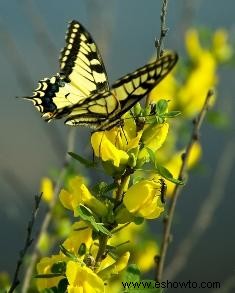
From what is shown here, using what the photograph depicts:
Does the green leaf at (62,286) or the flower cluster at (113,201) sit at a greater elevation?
the flower cluster at (113,201)

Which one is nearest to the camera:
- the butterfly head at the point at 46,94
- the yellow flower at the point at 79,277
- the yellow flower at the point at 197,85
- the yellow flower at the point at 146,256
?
the yellow flower at the point at 79,277

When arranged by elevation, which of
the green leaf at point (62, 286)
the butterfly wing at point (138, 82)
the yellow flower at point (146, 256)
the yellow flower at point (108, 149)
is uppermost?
the butterfly wing at point (138, 82)

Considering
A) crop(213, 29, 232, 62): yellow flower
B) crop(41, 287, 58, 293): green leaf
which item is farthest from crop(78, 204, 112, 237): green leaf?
crop(213, 29, 232, 62): yellow flower

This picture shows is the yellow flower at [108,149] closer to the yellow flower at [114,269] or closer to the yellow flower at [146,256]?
the yellow flower at [114,269]

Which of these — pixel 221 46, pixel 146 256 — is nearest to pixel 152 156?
pixel 146 256

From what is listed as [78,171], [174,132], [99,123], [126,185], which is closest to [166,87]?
[174,132]

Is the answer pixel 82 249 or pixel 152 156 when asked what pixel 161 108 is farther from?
pixel 82 249

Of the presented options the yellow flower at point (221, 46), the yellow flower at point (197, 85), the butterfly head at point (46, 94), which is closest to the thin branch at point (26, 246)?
the butterfly head at point (46, 94)

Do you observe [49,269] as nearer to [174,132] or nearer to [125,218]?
[125,218]
